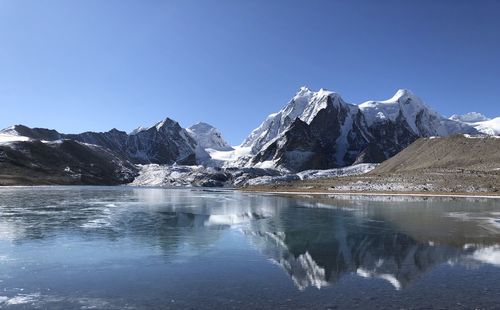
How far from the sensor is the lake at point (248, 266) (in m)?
20.5

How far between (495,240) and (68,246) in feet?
116

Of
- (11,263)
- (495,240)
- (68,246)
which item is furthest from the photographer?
(495,240)

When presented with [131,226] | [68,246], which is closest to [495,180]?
[131,226]

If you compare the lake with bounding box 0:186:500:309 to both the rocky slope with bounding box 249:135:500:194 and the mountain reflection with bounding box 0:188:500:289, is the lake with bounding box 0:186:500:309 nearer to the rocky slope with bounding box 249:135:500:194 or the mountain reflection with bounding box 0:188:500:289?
the mountain reflection with bounding box 0:188:500:289

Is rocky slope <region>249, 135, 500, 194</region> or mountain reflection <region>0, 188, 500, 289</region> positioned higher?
rocky slope <region>249, 135, 500, 194</region>

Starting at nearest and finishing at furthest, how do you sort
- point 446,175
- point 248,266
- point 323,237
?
point 248,266 → point 323,237 → point 446,175

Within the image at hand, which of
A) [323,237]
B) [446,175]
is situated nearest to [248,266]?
[323,237]

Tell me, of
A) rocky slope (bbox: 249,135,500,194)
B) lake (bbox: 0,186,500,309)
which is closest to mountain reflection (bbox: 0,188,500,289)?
lake (bbox: 0,186,500,309)

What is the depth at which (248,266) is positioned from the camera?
28250mm

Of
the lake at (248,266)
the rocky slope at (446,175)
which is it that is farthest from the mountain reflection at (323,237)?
the rocky slope at (446,175)

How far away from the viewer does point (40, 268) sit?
2673cm

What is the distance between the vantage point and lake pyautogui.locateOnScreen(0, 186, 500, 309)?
2053 centimetres

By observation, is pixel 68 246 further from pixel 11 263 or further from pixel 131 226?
pixel 131 226

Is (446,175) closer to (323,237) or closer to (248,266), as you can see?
(323,237)
